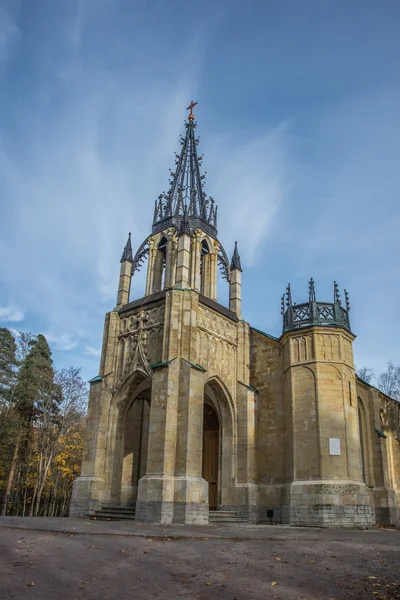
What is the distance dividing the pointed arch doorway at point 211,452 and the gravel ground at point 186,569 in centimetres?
1326

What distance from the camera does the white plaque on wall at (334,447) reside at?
1980cm

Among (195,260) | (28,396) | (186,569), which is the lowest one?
(186,569)

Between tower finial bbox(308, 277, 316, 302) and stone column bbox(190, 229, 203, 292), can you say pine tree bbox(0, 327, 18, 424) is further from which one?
tower finial bbox(308, 277, 316, 302)

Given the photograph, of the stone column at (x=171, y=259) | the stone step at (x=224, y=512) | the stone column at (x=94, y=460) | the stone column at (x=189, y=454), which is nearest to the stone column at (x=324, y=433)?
the stone step at (x=224, y=512)

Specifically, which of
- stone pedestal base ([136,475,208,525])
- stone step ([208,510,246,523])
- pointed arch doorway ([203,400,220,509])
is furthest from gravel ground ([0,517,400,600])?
pointed arch doorway ([203,400,220,509])

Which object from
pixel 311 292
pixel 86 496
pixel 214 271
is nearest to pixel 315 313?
pixel 311 292

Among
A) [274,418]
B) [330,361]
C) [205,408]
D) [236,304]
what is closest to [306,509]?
[274,418]

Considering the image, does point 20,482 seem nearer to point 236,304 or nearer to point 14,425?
point 14,425

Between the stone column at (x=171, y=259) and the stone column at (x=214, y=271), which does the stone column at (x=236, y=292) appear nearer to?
the stone column at (x=214, y=271)

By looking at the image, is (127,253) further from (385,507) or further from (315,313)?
(385,507)

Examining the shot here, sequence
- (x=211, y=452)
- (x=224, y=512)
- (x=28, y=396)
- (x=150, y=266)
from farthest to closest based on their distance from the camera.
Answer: (x=28, y=396)
(x=150, y=266)
(x=211, y=452)
(x=224, y=512)

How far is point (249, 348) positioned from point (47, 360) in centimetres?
2053

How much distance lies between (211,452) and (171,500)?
7.23 metres

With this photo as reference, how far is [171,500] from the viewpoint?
17.9 m
